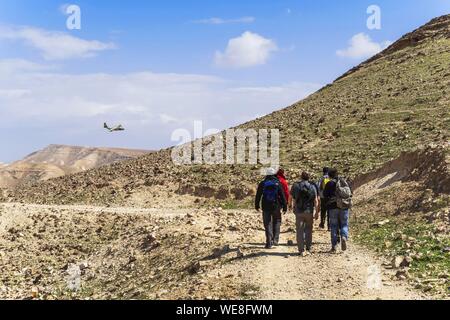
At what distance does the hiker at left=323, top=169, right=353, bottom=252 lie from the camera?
13477 millimetres

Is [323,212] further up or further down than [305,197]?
further down

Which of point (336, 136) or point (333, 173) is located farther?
point (336, 136)

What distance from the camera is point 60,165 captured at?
511ft

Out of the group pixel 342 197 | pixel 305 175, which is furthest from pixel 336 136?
pixel 305 175

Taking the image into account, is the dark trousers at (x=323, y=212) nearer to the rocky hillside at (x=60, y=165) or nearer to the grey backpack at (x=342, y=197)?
the grey backpack at (x=342, y=197)

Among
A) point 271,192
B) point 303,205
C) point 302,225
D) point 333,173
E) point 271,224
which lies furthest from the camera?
point 271,224

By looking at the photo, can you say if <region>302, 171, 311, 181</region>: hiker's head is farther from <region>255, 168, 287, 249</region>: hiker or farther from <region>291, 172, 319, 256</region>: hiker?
<region>255, 168, 287, 249</region>: hiker

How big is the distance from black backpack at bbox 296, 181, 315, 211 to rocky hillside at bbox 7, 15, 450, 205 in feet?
45.9

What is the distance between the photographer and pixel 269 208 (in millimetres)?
13586

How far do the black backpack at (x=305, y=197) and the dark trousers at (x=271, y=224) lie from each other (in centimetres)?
70

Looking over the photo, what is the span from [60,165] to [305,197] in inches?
5918

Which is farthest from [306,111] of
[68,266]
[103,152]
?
[103,152]

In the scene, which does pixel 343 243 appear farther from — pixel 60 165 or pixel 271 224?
pixel 60 165
